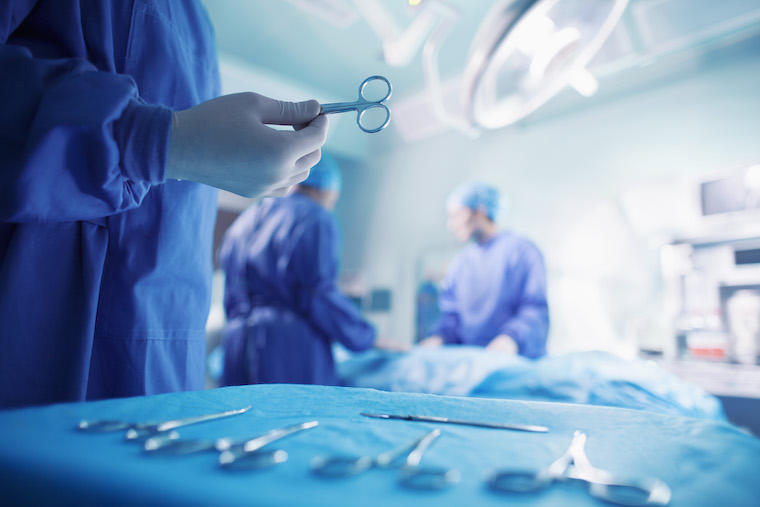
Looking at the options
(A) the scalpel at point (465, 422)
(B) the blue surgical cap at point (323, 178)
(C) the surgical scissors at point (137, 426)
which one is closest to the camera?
(C) the surgical scissors at point (137, 426)

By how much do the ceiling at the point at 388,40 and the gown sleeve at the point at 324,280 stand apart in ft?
1.89

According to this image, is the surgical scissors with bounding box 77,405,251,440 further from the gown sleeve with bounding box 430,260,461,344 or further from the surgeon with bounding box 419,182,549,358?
the gown sleeve with bounding box 430,260,461,344

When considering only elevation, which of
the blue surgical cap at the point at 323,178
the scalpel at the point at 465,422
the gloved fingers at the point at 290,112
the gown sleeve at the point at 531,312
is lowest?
the scalpel at the point at 465,422

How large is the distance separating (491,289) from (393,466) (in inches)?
89.7

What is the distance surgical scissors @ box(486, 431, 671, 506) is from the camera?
0.29 meters

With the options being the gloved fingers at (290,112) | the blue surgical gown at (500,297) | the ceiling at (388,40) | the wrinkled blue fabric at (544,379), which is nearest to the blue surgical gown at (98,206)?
the gloved fingers at (290,112)

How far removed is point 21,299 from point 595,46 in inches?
57.2

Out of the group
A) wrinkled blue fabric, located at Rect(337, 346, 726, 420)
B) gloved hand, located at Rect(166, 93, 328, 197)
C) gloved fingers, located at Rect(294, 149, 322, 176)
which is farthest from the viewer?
wrinkled blue fabric, located at Rect(337, 346, 726, 420)

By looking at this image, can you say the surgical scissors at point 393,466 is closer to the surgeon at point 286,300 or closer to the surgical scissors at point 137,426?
the surgical scissors at point 137,426

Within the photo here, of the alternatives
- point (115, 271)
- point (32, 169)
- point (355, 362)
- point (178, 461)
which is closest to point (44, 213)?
point (32, 169)

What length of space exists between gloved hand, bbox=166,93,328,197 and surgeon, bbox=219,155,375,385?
1.31 m

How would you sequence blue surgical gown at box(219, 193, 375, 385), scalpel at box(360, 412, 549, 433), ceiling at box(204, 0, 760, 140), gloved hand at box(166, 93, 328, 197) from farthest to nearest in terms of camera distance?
ceiling at box(204, 0, 760, 140) < blue surgical gown at box(219, 193, 375, 385) < gloved hand at box(166, 93, 328, 197) < scalpel at box(360, 412, 549, 433)

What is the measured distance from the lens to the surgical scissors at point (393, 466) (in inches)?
12.1

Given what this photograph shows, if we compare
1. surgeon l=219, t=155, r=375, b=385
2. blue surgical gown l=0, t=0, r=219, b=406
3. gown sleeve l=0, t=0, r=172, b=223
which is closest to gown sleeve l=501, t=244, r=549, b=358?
surgeon l=219, t=155, r=375, b=385
